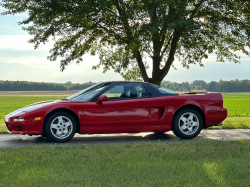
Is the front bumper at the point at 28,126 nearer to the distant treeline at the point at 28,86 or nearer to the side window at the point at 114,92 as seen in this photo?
the side window at the point at 114,92

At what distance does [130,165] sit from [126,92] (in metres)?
3.39

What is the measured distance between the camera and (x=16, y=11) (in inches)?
644

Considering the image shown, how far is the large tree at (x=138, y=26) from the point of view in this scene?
1406 cm

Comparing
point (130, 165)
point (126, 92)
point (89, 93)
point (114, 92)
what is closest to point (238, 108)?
point (126, 92)

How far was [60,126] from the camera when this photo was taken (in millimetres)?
8203

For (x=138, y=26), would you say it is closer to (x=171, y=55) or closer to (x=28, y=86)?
(x=171, y=55)

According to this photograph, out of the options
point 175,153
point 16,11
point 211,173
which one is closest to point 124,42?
point 16,11

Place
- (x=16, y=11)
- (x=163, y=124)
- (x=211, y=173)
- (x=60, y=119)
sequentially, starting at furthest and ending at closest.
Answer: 1. (x=16, y=11)
2. (x=163, y=124)
3. (x=60, y=119)
4. (x=211, y=173)

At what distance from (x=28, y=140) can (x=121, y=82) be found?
114 inches

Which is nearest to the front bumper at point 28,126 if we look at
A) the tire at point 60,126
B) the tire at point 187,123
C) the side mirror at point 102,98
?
the tire at point 60,126

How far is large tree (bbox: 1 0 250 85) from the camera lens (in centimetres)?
1406

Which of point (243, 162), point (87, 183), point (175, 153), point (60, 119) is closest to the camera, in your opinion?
point (87, 183)

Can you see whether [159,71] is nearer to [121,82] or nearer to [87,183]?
[121,82]

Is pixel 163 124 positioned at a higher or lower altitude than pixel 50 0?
lower
